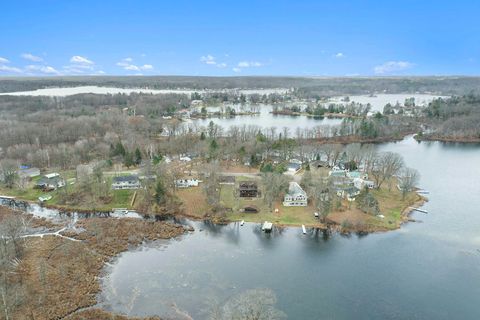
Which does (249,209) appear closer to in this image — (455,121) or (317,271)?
(317,271)

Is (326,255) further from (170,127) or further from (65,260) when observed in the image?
(170,127)

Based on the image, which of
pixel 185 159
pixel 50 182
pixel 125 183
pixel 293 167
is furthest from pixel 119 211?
pixel 293 167

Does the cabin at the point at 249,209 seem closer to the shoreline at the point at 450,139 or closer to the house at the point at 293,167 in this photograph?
the house at the point at 293,167

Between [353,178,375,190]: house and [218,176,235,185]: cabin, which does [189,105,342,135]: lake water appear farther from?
[353,178,375,190]: house

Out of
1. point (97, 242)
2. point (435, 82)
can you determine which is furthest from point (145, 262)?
point (435, 82)

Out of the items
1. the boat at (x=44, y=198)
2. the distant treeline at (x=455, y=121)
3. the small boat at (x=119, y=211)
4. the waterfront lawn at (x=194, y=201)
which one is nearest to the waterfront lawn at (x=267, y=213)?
the waterfront lawn at (x=194, y=201)

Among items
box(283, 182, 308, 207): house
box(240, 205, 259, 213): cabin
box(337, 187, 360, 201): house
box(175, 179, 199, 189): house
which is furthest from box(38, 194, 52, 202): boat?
box(337, 187, 360, 201): house
